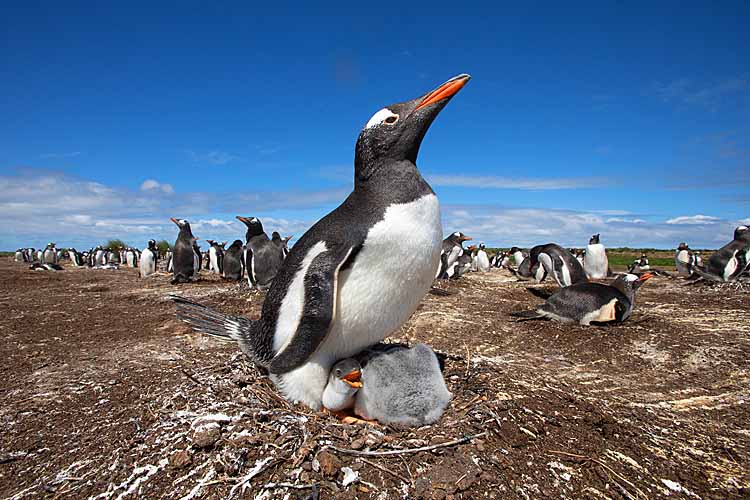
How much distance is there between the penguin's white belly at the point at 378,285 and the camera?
2715mm

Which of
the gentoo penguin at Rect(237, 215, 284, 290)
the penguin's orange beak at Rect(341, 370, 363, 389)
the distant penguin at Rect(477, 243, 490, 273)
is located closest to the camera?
the penguin's orange beak at Rect(341, 370, 363, 389)

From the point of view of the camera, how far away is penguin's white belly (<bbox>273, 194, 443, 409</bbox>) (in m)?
2.71

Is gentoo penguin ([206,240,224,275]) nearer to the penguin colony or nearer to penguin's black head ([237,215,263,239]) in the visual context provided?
penguin's black head ([237,215,263,239])

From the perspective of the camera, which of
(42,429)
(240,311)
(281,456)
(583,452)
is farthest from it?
(240,311)

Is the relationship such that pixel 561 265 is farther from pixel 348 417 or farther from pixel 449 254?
pixel 348 417

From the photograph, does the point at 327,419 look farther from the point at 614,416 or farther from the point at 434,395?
the point at 614,416

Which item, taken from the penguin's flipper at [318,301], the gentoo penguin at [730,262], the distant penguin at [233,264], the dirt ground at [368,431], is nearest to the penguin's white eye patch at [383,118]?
the penguin's flipper at [318,301]

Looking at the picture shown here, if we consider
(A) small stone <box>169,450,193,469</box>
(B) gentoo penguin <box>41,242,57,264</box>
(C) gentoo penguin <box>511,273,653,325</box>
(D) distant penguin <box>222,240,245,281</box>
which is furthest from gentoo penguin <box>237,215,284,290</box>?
(B) gentoo penguin <box>41,242,57,264</box>

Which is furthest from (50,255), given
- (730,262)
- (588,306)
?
(730,262)

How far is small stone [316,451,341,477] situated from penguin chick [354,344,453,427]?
62 centimetres

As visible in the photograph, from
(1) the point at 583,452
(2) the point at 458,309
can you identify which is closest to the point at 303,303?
(1) the point at 583,452

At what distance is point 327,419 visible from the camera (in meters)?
2.77

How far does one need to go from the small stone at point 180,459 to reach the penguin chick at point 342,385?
90 centimetres

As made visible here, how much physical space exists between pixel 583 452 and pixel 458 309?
18.5 ft
